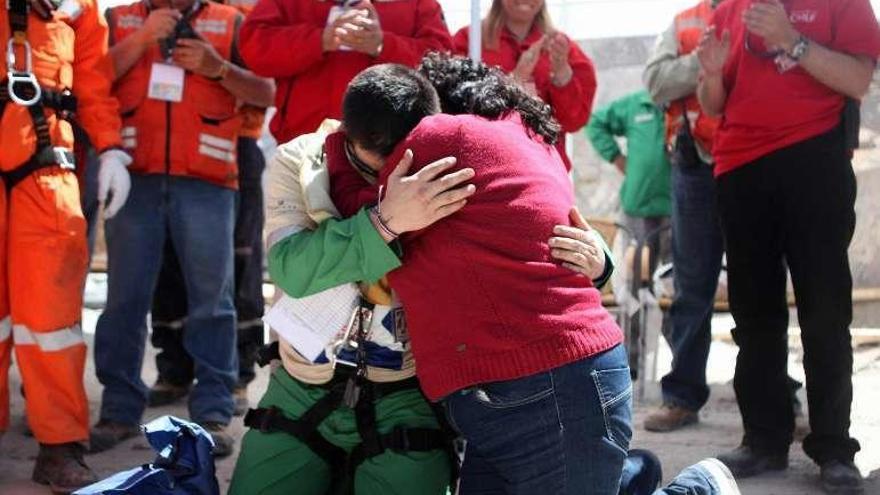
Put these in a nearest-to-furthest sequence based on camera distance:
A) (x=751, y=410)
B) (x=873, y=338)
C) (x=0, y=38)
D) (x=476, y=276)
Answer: (x=476, y=276) → (x=0, y=38) → (x=751, y=410) → (x=873, y=338)

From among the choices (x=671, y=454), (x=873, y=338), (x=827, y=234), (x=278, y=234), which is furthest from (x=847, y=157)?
(x=873, y=338)

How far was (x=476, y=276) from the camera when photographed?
272cm

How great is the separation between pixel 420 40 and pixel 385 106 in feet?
5.93

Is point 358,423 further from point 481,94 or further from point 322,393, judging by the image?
point 481,94

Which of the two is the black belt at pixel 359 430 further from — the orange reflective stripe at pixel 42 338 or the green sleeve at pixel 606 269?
the orange reflective stripe at pixel 42 338

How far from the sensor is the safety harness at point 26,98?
398cm

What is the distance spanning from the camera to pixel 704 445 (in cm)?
486

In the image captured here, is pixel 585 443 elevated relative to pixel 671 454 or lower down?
elevated

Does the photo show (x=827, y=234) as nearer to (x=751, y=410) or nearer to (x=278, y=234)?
(x=751, y=410)

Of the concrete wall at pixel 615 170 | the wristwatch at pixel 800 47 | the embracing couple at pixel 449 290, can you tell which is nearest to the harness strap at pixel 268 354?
the embracing couple at pixel 449 290

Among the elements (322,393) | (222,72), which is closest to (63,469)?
(322,393)

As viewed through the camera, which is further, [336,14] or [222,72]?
[222,72]

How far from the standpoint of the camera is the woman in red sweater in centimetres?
272

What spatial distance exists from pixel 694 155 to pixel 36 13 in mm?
2734
